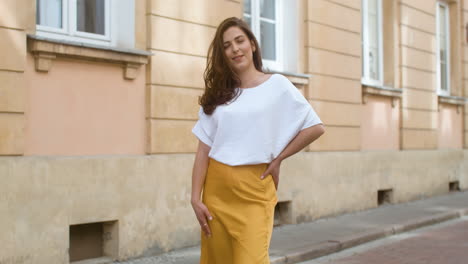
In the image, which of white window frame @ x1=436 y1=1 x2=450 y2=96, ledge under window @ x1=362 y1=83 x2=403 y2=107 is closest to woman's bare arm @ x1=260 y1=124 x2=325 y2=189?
ledge under window @ x1=362 y1=83 x2=403 y2=107

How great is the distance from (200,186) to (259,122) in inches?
16.3

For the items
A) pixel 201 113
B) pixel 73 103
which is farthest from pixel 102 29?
pixel 201 113

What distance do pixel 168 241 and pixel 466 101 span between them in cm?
972

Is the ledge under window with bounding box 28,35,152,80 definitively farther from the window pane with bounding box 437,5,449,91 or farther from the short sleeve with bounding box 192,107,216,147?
the window pane with bounding box 437,5,449,91

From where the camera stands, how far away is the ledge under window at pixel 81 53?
5.68 metres

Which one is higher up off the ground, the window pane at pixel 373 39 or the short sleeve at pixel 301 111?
the window pane at pixel 373 39

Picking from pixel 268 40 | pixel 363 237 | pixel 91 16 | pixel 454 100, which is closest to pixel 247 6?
pixel 268 40

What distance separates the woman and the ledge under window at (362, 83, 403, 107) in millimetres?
7803

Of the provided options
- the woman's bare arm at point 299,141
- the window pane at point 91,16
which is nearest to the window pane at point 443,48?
the window pane at point 91,16

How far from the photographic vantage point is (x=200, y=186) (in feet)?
9.63

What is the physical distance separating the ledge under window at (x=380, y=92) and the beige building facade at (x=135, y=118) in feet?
0.19

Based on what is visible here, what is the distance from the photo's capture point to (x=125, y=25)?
6.76 metres

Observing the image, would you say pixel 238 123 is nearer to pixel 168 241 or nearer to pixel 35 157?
pixel 35 157

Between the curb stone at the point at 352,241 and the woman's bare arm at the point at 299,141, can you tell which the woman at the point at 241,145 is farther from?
the curb stone at the point at 352,241
